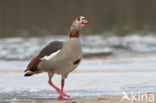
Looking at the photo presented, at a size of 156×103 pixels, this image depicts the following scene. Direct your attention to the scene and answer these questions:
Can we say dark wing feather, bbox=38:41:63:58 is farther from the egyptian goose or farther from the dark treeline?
the dark treeline

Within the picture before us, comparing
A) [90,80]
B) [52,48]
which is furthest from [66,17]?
[52,48]

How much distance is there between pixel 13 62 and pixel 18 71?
121 inches

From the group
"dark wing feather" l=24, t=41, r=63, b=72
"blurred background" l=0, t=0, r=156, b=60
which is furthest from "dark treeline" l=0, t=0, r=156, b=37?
"dark wing feather" l=24, t=41, r=63, b=72

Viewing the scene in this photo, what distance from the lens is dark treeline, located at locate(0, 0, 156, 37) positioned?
111ft

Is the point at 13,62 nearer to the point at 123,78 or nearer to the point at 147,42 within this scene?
the point at 123,78

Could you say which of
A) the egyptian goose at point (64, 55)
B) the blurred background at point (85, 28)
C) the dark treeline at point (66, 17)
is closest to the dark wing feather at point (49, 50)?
the egyptian goose at point (64, 55)

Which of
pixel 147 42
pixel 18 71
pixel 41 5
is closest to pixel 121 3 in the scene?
pixel 41 5

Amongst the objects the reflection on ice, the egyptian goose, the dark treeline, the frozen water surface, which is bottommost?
the dark treeline

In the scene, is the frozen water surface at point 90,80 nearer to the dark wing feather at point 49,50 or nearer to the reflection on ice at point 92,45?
the dark wing feather at point 49,50

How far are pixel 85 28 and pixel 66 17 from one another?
8856mm

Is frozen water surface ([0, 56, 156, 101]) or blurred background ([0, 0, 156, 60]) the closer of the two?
frozen water surface ([0, 56, 156, 101])

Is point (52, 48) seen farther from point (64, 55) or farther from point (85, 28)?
point (85, 28)

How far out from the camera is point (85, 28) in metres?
35.0

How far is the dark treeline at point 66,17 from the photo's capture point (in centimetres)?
3394
